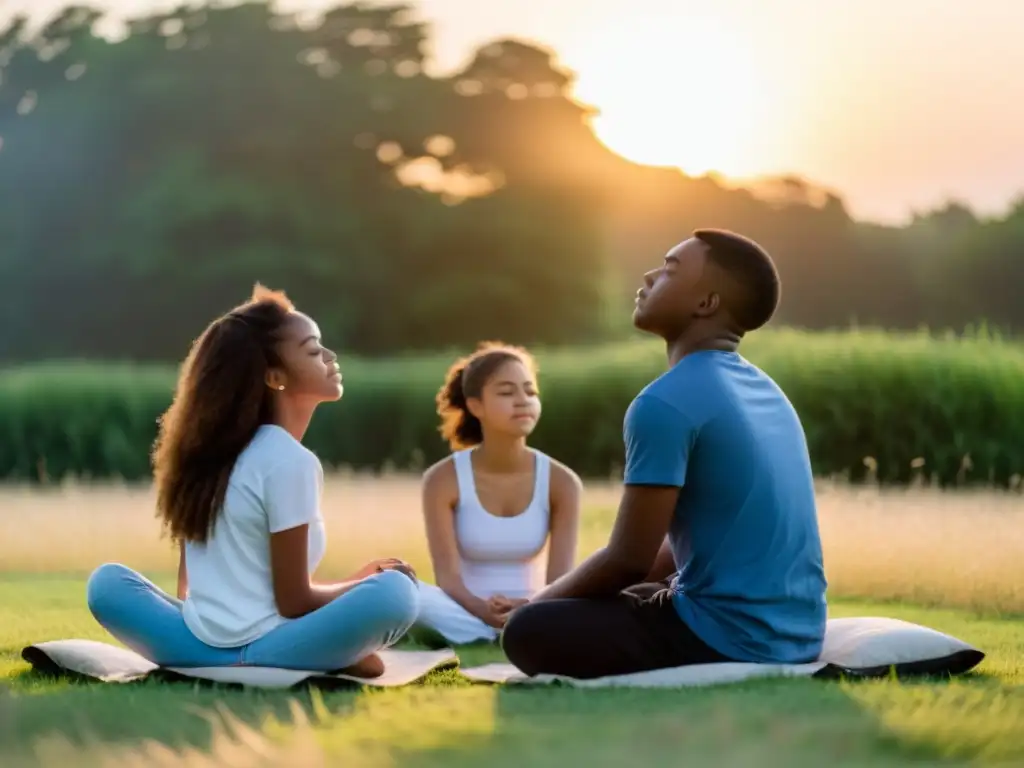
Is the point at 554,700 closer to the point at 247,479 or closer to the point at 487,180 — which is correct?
the point at 247,479

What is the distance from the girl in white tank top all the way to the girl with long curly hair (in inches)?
62.2

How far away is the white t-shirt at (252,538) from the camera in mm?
4922

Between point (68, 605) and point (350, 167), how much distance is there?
2531 cm

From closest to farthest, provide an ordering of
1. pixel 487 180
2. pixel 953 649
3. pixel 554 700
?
pixel 554 700 < pixel 953 649 < pixel 487 180

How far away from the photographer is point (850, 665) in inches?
202

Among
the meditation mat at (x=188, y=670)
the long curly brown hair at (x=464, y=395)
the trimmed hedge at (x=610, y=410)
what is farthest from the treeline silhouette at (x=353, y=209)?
the meditation mat at (x=188, y=670)

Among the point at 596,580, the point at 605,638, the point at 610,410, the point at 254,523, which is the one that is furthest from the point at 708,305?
the point at 610,410

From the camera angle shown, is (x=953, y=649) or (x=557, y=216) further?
(x=557, y=216)

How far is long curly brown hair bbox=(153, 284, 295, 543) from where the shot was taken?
505 cm

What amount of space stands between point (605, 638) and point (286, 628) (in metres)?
1.14

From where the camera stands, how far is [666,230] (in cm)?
3112

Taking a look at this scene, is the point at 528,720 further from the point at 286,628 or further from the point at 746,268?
the point at 746,268

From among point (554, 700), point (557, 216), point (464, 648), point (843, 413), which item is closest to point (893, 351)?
point (843, 413)

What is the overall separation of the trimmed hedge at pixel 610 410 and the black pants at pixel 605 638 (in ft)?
26.9
